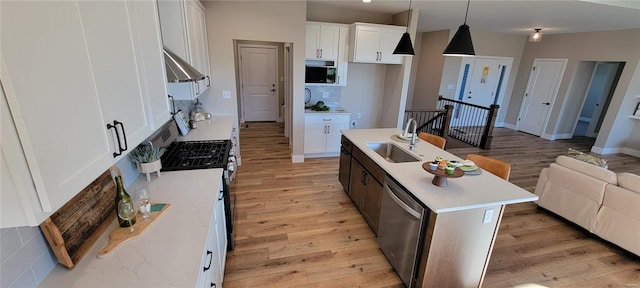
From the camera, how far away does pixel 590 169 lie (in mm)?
2980

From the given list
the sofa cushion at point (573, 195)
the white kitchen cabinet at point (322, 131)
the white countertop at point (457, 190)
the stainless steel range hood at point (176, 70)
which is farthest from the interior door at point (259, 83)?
the sofa cushion at point (573, 195)

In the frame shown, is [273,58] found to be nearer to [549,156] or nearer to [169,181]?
[169,181]

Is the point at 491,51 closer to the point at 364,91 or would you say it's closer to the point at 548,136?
the point at 548,136

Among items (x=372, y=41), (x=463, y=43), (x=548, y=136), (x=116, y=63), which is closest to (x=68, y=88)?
(x=116, y=63)

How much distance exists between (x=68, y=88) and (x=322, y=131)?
4.10 m

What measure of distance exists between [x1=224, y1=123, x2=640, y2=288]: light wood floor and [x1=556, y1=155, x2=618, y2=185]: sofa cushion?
706 millimetres

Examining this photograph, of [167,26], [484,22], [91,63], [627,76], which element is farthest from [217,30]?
[627,76]

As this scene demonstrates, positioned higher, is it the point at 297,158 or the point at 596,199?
the point at 596,199

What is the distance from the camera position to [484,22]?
214 inches

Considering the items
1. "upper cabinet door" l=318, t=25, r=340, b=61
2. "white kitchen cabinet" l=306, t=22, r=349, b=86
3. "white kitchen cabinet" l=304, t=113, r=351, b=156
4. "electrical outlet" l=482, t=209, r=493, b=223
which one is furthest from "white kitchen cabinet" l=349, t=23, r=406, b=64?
"electrical outlet" l=482, t=209, r=493, b=223

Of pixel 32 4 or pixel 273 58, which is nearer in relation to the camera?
pixel 32 4

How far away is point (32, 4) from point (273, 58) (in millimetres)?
6787

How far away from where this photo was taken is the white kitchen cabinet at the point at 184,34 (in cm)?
257

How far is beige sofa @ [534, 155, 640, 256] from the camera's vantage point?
103 inches
